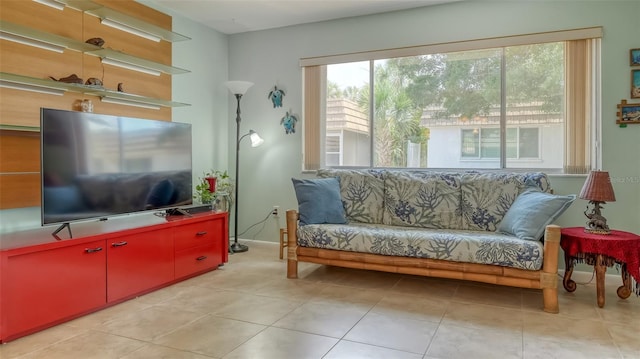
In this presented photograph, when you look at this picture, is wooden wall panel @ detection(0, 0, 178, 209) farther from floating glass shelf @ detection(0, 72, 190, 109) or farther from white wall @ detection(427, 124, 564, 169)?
white wall @ detection(427, 124, 564, 169)

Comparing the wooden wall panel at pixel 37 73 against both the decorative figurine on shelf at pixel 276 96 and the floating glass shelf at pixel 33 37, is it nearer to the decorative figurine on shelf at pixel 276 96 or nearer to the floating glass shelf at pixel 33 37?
the floating glass shelf at pixel 33 37

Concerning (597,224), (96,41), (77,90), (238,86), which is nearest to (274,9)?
(238,86)

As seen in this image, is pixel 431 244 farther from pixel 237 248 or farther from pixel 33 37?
pixel 33 37

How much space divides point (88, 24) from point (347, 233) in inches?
106

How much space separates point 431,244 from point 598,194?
1.22 m

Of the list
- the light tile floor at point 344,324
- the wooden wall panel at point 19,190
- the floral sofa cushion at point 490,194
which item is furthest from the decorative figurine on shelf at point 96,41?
the floral sofa cushion at point 490,194

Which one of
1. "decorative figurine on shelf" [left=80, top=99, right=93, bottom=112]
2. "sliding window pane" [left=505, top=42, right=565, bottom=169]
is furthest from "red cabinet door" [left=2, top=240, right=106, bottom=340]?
"sliding window pane" [left=505, top=42, right=565, bottom=169]

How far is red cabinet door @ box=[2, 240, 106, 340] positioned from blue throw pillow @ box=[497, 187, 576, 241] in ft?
9.59

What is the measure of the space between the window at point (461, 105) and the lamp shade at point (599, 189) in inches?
24.5

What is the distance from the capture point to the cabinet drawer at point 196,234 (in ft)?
11.0

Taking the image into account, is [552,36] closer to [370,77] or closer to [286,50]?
[370,77]

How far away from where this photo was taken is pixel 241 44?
191 inches

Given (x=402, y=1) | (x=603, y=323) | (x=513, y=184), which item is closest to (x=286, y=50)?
(x=402, y=1)

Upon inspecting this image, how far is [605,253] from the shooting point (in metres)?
2.69
